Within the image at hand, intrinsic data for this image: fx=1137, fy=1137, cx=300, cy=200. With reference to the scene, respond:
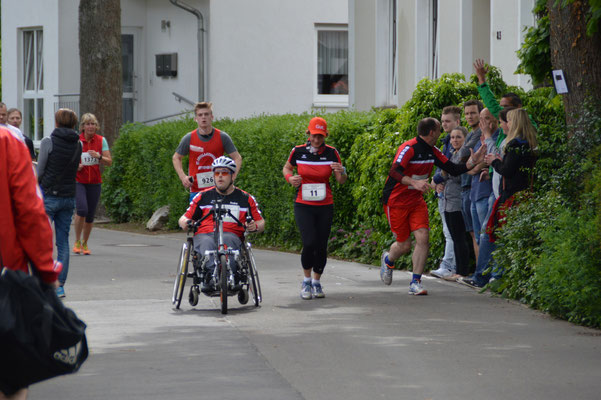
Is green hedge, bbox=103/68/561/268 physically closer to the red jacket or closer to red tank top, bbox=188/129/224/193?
red tank top, bbox=188/129/224/193

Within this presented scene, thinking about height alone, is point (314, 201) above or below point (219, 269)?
above

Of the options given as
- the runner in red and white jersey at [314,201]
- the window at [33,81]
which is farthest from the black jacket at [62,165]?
the window at [33,81]

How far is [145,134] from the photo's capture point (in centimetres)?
2283

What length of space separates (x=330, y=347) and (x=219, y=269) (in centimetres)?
202

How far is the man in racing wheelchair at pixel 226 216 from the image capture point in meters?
10.6

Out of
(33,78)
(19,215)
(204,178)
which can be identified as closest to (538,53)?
(204,178)

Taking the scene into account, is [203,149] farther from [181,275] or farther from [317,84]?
[317,84]

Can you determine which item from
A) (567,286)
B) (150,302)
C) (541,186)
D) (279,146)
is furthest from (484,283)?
(279,146)

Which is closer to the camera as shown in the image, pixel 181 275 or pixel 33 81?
pixel 181 275

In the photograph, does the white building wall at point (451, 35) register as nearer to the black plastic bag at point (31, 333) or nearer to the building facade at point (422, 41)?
the building facade at point (422, 41)

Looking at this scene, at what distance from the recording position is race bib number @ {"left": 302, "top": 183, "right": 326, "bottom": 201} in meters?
11.4

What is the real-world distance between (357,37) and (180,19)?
923cm

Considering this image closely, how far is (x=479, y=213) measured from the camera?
12.2m

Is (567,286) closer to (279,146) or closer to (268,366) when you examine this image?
(268,366)
